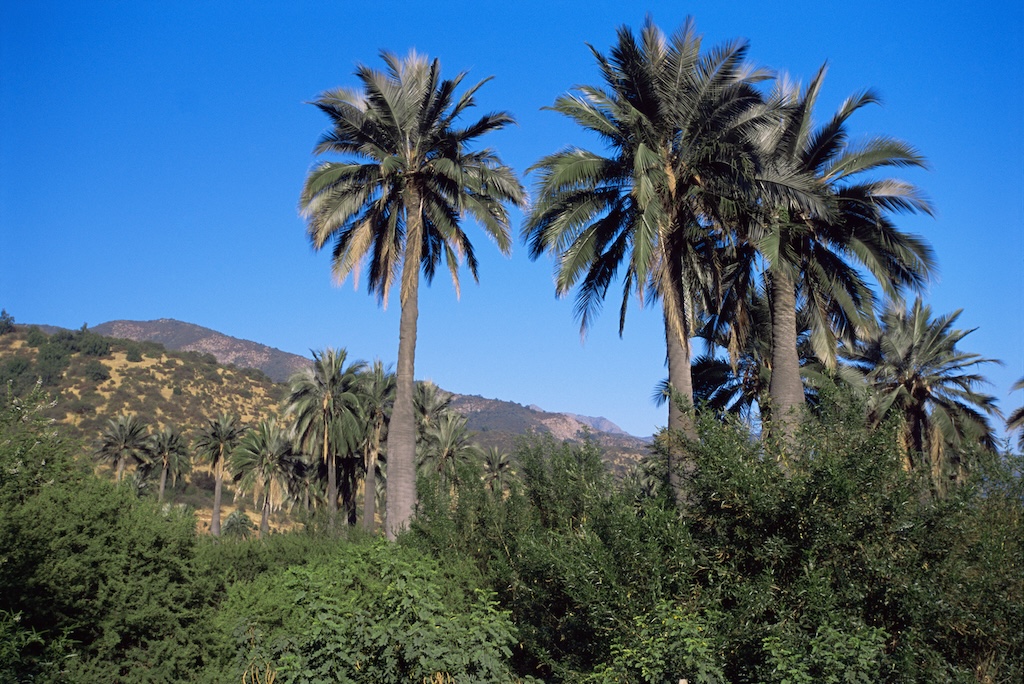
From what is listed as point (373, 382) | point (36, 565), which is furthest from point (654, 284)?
point (373, 382)

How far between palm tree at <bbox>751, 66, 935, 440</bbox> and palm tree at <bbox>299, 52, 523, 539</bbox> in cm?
701

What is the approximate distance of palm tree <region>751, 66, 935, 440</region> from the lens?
1788 centimetres

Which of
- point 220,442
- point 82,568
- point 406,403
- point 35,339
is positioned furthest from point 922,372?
point 35,339

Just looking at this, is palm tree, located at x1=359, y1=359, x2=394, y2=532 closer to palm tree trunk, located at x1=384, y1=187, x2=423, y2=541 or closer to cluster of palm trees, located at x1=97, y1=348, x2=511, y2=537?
cluster of palm trees, located at x1=97, y1=348, x2=511, y2=537

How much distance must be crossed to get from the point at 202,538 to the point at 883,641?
576 inches

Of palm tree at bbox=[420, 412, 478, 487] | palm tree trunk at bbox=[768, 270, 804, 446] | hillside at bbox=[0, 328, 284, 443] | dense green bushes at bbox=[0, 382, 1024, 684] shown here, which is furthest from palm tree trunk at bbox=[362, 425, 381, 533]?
hillside at bbox=[0, 328, 284, 443]

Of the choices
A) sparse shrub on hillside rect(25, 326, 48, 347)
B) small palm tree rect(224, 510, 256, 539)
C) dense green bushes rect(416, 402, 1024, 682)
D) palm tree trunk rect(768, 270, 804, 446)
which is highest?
sparse shrub on hillside rect(25, 326, 48, 347)

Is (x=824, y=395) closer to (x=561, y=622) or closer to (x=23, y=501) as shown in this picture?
(x=561, y=622)

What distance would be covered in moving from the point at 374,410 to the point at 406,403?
79.1ft

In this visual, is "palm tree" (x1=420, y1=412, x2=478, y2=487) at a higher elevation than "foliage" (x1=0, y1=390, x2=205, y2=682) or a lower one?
higher

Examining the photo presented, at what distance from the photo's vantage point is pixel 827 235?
19.5 m

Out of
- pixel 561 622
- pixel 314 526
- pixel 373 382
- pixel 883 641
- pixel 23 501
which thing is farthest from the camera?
pixel 373 382

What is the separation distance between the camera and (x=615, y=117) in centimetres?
1756

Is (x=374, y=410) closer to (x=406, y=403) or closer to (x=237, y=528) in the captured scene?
(x=237, y=528)
